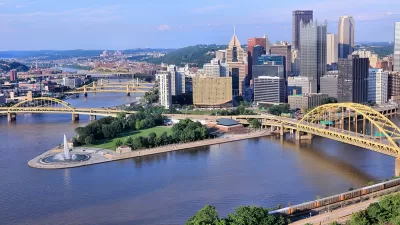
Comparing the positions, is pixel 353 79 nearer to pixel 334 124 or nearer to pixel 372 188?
pixel 334 124

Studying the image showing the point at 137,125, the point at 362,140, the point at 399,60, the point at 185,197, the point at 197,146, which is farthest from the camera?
the point at 399,60

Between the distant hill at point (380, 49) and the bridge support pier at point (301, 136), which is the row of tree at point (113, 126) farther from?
the distant hill at point (380, 49)

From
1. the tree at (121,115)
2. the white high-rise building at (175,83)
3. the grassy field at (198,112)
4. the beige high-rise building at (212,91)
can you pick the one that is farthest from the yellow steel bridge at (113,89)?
the tree at (121,115)

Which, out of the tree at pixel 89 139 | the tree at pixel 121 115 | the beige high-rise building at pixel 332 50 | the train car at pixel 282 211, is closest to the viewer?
the train car at pixel 282 211

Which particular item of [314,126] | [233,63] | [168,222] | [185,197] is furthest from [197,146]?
[233,63]

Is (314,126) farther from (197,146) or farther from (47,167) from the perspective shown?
(47,167)

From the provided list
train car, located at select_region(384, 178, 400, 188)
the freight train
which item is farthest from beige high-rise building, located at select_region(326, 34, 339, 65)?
the freight train
